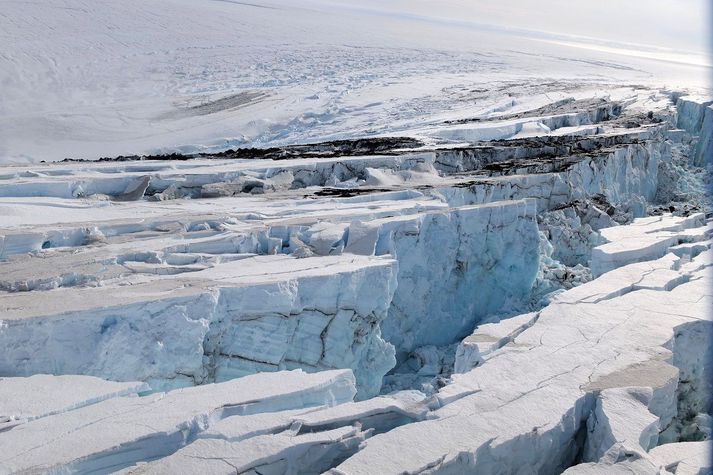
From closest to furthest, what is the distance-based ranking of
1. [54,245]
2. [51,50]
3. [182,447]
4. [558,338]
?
[182,447] < [558,338] < [54,245] < [51,50]

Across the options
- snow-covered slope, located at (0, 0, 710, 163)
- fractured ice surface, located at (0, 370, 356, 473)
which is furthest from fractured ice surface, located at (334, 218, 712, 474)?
snow-covered slope, located at (0, 0, 710, 163)

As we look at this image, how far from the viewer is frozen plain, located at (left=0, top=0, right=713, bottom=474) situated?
3789mm

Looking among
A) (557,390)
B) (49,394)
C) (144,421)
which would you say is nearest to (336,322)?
(557,390)

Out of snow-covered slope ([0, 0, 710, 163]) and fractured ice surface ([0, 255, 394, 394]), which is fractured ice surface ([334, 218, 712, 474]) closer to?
fractured ice surface ([0, 255, 394, 394])

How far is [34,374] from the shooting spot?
4.25 meters

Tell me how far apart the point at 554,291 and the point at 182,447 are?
5.99 m

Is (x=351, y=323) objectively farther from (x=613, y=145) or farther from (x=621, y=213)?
(x=613, y=145)

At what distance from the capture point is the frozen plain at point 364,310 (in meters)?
3.79

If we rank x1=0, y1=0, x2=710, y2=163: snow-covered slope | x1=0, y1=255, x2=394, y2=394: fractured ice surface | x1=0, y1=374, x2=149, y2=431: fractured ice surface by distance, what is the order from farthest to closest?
x1=0, y1=0, x2=710, y2=163: snow-covered slope → x1=0, y1=255, x2=394, y2=394: fractured ice surface → x1=0, y1=374, x2=149, y2=431: fractured ice surface

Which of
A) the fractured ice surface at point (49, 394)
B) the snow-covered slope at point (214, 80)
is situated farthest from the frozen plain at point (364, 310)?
the snow-covered slope at point (214, 80)

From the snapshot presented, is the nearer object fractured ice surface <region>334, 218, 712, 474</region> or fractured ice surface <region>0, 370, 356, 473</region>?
fractured ice surface <region>0, 370, 356, 473</region>

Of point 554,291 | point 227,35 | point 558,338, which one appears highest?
point 227,35

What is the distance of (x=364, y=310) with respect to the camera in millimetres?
5750

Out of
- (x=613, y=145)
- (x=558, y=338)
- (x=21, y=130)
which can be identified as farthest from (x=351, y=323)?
(x=21, y=130)
